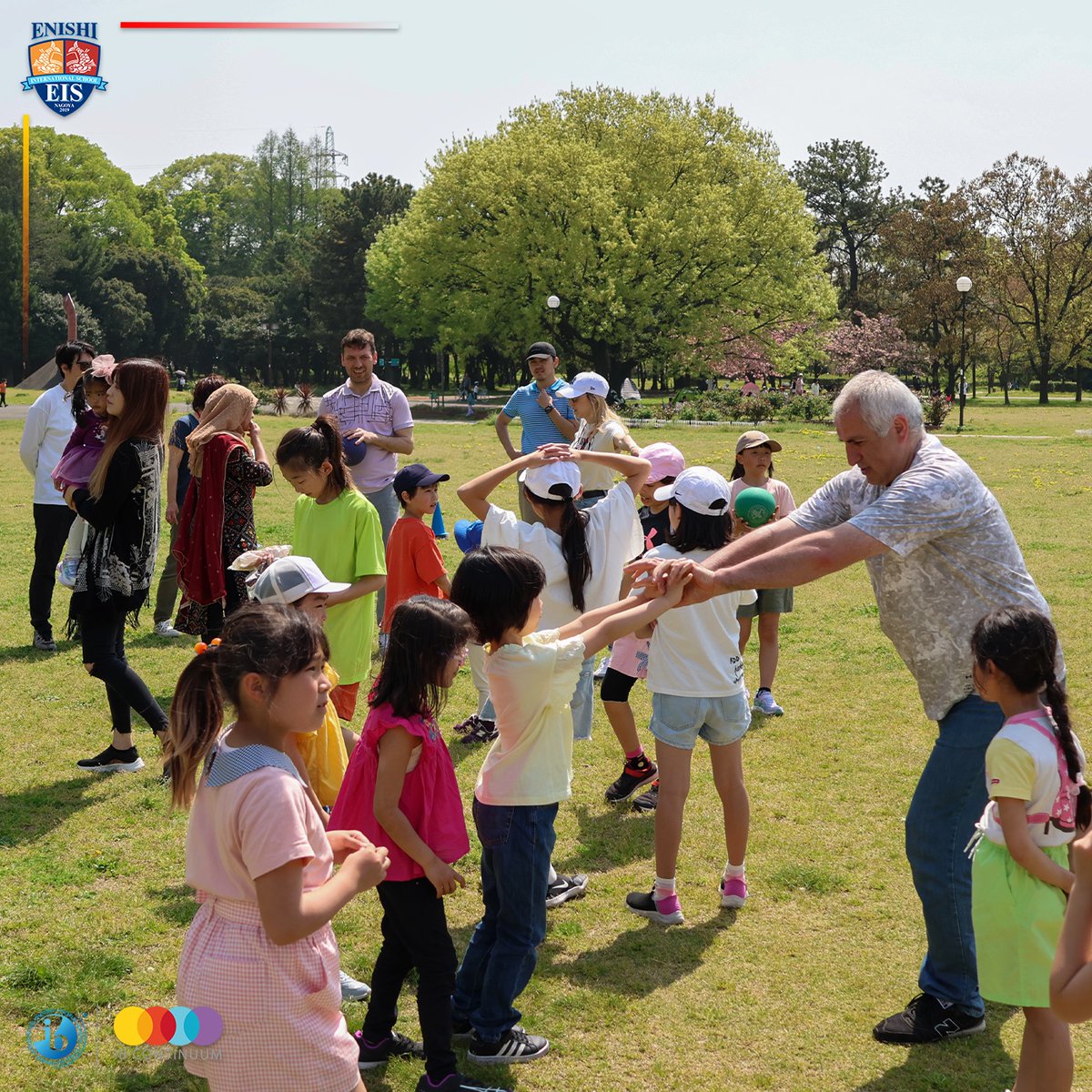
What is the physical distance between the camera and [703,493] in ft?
15.7

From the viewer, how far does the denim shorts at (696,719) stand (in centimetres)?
481

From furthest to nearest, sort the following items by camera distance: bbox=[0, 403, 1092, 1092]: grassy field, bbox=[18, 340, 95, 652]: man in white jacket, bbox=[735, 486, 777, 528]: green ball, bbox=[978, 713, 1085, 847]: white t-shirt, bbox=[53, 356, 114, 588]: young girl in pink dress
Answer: bbox=[18, 340, 95, 652]: man in white jacket
bbox=[53, 356, 114, 588]: young girl in pink dress
bbox=[735, 486, 777, 528]: green ball
bbox=[0, 403, 1092, 1092]: grassy field
bbox=[978, 713, 1085, 847]: white t-shirt

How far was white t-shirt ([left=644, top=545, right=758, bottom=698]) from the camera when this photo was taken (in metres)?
4.82

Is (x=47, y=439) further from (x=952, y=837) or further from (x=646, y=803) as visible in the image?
(x=952, y=837)

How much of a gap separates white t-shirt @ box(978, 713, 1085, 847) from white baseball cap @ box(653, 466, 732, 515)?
5.66 ft

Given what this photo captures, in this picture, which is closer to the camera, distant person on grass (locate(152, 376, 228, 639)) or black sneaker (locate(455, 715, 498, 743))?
black sneaker (locate(455, 715, 498, 743))

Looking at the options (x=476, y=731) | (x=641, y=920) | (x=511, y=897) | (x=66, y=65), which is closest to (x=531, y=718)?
(x=511, y=897)

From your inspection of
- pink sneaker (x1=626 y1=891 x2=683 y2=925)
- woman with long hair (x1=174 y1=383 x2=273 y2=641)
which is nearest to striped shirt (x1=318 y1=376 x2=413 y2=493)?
woman with long hair (x1=174 y1=383 x2=273 y2=641)

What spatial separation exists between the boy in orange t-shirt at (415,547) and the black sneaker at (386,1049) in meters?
2.92

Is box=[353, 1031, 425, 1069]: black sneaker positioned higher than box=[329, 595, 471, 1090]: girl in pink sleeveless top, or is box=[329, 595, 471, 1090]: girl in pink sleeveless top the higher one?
box=[329, 595, 471, 1090]: girl in pink sleeveless top

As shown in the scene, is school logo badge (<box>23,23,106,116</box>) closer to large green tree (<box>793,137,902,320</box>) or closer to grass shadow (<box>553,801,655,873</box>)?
grass shadow (<box>553,801,655,873</box>)

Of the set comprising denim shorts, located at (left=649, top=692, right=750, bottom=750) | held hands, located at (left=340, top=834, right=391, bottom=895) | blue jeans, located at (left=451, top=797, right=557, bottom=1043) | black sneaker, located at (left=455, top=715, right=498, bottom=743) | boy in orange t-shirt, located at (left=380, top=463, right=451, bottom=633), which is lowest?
black sneaker, located at (left=455, top=715, right=498, bottom=743)

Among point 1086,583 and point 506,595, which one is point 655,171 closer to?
point 1086,583

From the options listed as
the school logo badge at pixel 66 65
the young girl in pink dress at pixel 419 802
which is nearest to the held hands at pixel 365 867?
the young girl in pink dress at pixel 419 802
